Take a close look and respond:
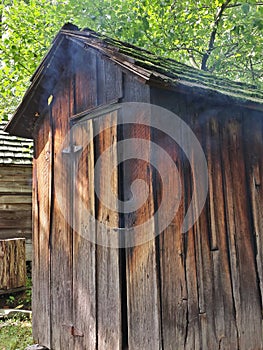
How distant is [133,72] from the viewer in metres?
3.08

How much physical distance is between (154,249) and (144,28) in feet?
23.5

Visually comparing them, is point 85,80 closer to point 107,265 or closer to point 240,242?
point 107,265

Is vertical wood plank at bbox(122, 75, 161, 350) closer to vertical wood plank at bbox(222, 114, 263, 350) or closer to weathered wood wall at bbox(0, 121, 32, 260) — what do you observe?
vertical wood plank at bbox(222, 114, 263, 350)

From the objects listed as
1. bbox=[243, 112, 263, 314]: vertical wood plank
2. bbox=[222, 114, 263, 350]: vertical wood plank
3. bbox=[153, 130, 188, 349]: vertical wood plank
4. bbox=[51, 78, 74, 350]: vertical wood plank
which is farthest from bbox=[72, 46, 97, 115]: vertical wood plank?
bbox=[243, 112, 263, 314]: vertical wood plank

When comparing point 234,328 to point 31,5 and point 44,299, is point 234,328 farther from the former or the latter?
point 31,5

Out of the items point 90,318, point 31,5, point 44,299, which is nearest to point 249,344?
point 90,318

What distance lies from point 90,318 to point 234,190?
6.39ft

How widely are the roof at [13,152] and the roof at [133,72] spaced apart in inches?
194

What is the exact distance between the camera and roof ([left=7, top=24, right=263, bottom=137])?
3.04 m

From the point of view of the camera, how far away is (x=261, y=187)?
3.86 m

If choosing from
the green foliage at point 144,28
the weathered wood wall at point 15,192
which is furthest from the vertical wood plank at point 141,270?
the weathered wood wall at point 15,192

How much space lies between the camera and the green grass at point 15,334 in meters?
5.35

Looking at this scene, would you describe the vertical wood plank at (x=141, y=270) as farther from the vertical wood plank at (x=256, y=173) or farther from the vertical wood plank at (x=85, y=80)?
the vertical wood plank at (x=256, y=173)

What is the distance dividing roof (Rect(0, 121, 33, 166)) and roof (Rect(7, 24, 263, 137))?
492cm
